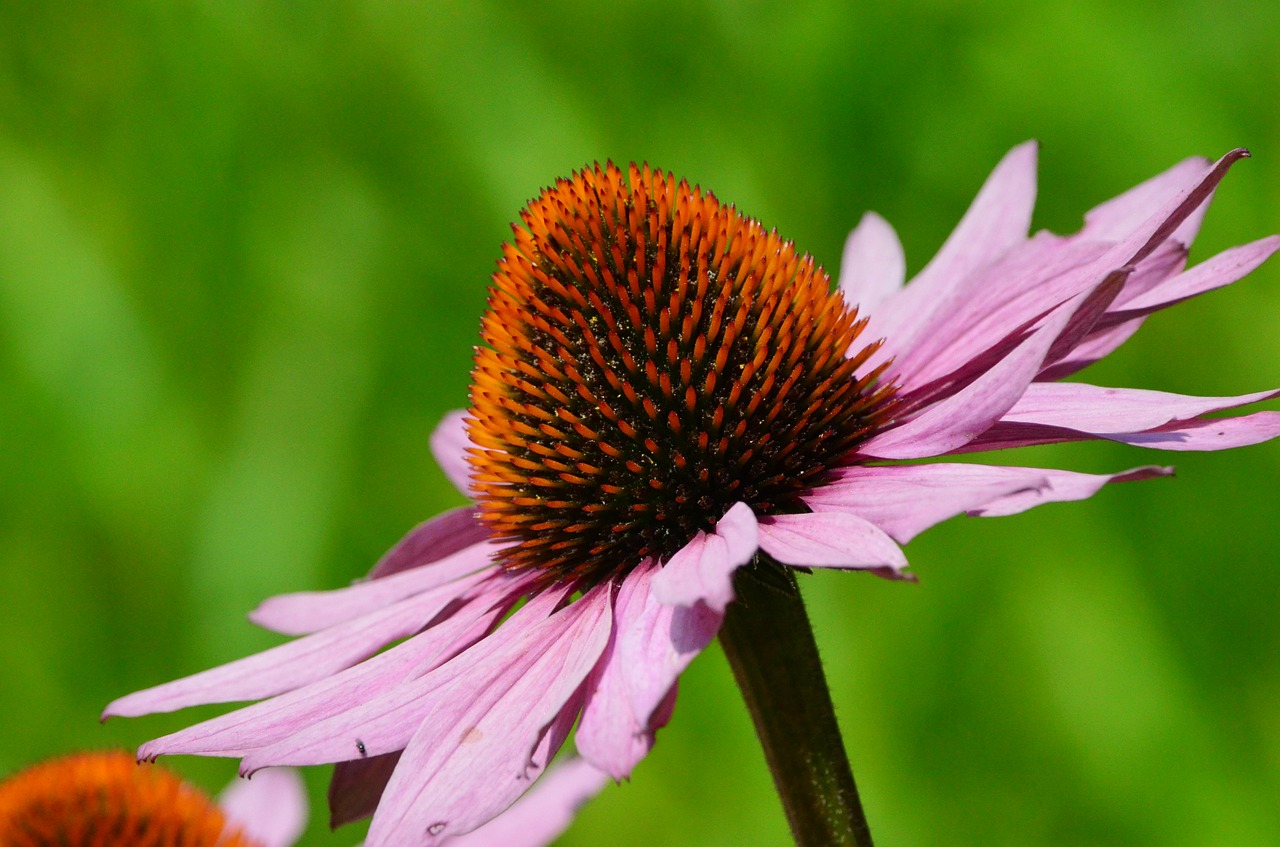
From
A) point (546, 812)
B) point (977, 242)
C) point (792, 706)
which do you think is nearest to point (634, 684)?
point (792, 706)

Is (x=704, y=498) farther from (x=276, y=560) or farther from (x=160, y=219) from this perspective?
(x=160, y=219)

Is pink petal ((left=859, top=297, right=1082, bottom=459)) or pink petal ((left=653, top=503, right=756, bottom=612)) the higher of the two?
pink petal ((left=859, top=297, right=1082, bottom=459))

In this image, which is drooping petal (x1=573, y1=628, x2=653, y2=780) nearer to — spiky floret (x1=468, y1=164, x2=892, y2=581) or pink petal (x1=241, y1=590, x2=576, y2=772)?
pink petal (x1=241, y1=590, x2=576, y2=772)

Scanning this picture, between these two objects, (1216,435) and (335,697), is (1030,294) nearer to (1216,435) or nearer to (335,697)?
(1216,435)

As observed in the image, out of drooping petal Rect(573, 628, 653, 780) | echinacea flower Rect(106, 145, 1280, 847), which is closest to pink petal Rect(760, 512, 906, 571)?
echinacea flower Rect(106, 145, 1280, 847)

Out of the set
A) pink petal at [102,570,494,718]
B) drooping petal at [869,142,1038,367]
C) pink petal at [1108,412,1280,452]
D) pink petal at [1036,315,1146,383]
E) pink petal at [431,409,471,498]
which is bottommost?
pink petal at [1108,412,1280,452]

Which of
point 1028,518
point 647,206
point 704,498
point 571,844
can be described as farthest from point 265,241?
point 704,498

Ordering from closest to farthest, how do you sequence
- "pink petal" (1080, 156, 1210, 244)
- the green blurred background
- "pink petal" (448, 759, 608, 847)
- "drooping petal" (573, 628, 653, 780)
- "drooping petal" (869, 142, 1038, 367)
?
"drooping petal" (573, 628, 653, 780) < "pink petal" (1080, 156, 1210, 244) < "drooping petal" (869, 142, 1038, 367) < "pink petal" (448, 759, 608, 847) < the green blurred background
